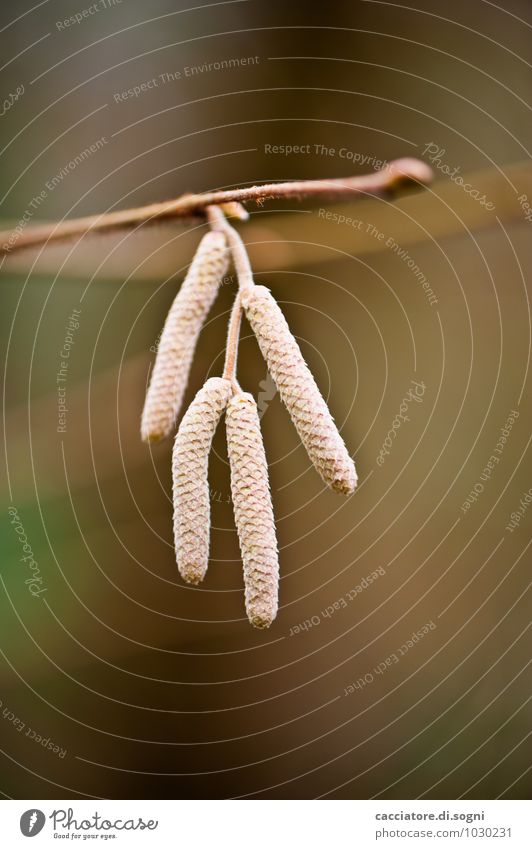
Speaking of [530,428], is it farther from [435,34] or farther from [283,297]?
[435,34]

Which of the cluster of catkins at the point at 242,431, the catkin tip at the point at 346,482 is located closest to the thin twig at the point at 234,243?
the cluster of catkins at the point at 242,431

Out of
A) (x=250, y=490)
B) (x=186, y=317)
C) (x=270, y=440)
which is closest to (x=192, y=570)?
(x=250, y=490)

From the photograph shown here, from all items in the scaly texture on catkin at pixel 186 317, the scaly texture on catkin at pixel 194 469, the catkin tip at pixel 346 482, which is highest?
the scaly texture on catkin at pixel 186 317

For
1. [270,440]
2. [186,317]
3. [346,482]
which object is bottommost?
[346,482]

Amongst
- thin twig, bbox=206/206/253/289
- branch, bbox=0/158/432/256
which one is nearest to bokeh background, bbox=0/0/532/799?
branch, bbox=0/158/432/256

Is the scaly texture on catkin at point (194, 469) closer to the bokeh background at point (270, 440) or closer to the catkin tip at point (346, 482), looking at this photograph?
the catkin tip at point (346, 482)

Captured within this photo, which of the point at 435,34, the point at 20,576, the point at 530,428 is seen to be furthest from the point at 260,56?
the point at 20,576

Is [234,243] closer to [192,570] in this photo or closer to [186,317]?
[186,317]
